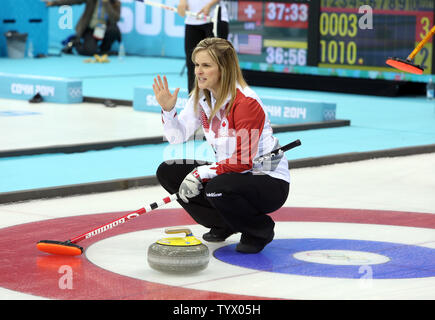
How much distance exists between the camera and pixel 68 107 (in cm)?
1344

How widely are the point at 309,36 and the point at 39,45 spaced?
8554 mm

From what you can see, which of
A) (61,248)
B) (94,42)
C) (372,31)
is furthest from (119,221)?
(94,42)

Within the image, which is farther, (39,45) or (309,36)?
(39,45)

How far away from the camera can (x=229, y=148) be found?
5.32 metres

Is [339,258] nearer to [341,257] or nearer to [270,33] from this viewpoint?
[341,257]

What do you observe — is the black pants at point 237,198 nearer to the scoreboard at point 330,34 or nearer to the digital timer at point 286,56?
the scoreboard at point 330,34

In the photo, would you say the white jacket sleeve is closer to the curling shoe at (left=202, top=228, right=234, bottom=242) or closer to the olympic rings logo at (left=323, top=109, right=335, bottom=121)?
the curling shoe at (left=202, top=228, right=234, bottom=242)

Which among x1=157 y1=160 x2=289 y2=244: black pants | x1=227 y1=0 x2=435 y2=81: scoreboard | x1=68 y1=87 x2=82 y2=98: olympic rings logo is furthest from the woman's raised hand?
x1=227 y1=0 x2=435 y2=81: scoreboard

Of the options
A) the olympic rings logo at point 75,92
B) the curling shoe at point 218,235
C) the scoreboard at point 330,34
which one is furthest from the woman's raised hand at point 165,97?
the scoreboard at point 330,34

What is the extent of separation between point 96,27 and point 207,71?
1779cm

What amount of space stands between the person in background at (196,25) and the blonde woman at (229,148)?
→ 5.18 meters
